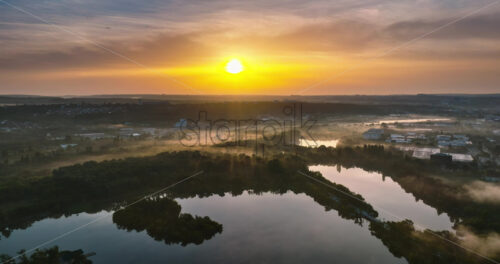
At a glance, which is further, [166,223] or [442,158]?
[442,158]

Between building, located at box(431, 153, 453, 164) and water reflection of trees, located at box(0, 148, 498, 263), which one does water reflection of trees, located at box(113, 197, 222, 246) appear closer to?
water reflection of trees, located at box(0, 148, 498, 263)

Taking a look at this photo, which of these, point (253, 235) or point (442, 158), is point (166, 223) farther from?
point (442, 158)

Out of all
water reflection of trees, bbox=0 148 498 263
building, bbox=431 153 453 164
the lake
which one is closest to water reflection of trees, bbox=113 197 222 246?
water reflection of trees, bbox=0 148 498 263

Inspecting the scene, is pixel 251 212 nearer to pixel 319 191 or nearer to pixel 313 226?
pixel 313 226

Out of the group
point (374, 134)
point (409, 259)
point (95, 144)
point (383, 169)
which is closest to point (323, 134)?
point (374, 134)

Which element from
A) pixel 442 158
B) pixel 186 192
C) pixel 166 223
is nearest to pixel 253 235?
pixel 166 223

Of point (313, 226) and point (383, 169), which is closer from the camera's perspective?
point (313, 226)

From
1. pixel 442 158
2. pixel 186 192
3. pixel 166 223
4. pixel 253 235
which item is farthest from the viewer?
pixel 442 158

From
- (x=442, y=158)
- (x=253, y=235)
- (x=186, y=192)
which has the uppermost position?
(x=442, y=158)

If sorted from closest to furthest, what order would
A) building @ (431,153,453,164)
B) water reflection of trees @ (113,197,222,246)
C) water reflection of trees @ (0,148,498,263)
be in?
water reflection of trees @ (0,148,498,263)
water reflection of trees @ (113,197,222,246)
building @ (431,153,453,164)

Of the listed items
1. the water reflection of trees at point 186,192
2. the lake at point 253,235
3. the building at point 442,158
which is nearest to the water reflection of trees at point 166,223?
the water reflection of trees at point 186,192

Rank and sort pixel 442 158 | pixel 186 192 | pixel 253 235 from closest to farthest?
pixel 253 235 → pixel 186 192 → pixel 442 158
